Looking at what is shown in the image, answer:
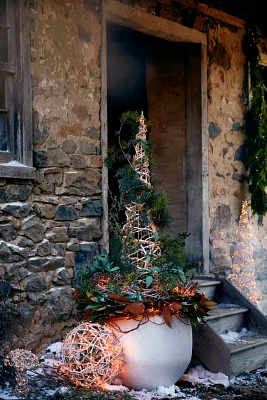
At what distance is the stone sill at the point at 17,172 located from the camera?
14.6ft

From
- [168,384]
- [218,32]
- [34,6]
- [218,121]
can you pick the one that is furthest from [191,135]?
[168,384]

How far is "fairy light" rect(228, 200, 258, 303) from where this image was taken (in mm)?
6594

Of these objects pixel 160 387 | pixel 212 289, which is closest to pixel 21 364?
pixel 160 387

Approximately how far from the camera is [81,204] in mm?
5047

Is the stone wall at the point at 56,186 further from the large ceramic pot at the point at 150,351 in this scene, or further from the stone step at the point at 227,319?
the stone step at the point at 227,319

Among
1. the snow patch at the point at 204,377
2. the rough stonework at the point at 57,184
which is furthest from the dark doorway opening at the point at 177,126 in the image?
the snow patch at the point at 204,377

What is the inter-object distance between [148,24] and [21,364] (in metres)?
3.17

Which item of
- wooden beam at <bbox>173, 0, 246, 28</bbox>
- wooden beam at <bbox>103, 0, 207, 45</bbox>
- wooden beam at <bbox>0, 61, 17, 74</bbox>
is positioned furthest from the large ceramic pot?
wooden beam at <bbox>173, 0, 246, 28</bbox>

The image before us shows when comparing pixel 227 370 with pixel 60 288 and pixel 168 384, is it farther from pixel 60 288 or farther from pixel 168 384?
pixel 60 288

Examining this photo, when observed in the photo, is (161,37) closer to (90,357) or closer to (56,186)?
(56,186)

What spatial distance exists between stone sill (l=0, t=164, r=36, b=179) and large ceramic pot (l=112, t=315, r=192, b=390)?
123 centimetres

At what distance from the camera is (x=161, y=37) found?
5949 mm

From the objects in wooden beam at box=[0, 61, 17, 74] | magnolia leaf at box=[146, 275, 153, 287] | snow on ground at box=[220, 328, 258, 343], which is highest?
wooden beam at box=[0, 61, 17, 74]

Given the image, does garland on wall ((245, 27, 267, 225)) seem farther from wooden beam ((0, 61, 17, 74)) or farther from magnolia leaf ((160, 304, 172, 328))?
wooden beam ((0, 61, 17, 74))
